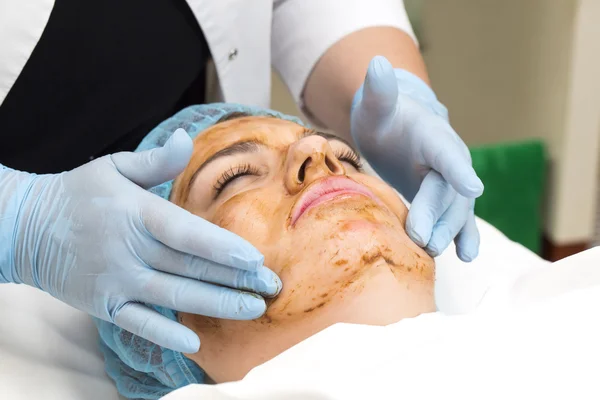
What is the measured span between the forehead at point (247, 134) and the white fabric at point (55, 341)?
0.40 m

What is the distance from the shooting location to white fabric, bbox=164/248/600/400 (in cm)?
70

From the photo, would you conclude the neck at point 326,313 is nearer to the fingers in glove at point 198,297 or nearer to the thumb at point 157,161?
the fingers in glove at point 198,297

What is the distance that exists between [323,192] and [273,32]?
0.79 m

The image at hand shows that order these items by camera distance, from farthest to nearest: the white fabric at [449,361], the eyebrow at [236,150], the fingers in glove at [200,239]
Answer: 1. the eyebrow at [236,150]
2. the fingers in glove at [200,239]
3. the white fabric at [449,361]

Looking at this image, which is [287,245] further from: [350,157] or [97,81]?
[97,81]

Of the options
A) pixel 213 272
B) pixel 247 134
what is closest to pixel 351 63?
pixel 247 134

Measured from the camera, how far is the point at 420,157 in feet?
3.68

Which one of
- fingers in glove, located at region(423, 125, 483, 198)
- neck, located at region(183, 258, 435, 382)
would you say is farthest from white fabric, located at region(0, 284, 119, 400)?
fingers in glove, located at region(423, 125, 483, 198)

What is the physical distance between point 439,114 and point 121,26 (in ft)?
2.10

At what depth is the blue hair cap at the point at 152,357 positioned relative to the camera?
1033 mm

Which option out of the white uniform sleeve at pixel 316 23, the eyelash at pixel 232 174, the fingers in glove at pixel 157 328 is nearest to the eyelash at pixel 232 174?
the eyelash at pixel 232 174

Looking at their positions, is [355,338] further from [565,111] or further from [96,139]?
[565,111]

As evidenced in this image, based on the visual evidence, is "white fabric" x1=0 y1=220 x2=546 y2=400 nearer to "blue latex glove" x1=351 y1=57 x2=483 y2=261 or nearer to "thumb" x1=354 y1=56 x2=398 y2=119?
"blue latex glove" x1=351 y1=57 x2=483 y2=261

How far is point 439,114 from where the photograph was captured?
128cm
